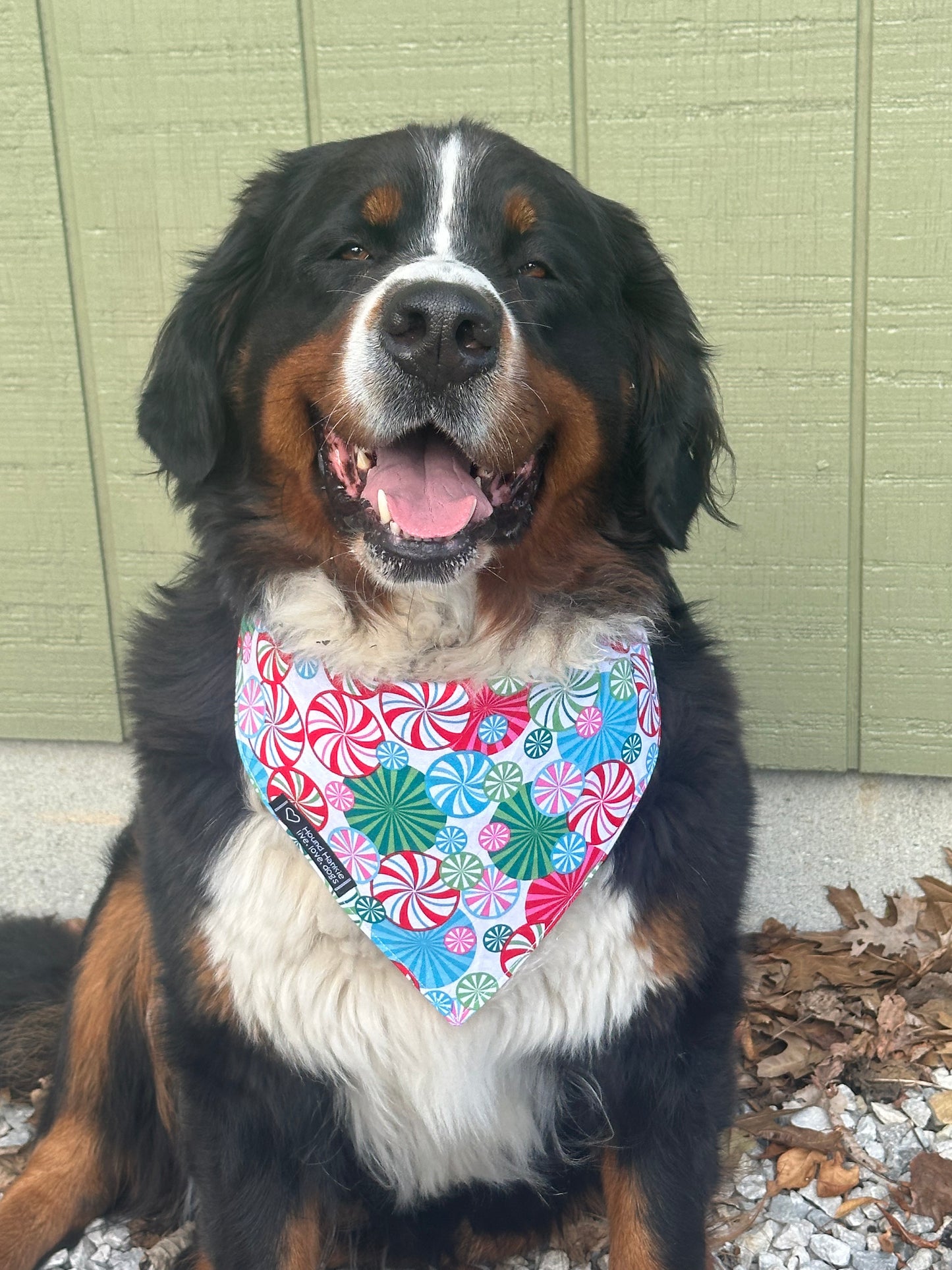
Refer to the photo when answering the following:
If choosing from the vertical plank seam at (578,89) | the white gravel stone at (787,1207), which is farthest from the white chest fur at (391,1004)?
the vertical plank seam at (578,89)

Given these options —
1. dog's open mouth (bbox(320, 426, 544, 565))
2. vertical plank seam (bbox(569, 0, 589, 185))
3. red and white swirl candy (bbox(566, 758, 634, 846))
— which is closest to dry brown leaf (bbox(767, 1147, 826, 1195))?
red and white swirl candy (bbox(566, 758, 634, 846))

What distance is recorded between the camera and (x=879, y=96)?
2.52 m

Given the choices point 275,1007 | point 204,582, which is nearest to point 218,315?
point 204,582

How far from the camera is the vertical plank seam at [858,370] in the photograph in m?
2.52

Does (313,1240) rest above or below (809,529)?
below

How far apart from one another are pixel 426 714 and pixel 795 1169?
3.76 feet

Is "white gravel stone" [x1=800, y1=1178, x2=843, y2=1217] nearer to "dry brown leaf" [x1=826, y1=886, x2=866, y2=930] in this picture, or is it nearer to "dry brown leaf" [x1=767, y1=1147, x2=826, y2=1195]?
"dry brown leaf" [x1=767, y1=1147, x2=826, y2=1195]

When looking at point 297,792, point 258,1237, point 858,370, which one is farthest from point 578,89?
point 258,1237

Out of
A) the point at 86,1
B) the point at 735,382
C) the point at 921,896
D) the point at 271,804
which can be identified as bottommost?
the point at 921,896

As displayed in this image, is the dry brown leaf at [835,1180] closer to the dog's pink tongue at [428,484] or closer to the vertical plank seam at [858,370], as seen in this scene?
the vertical plank seam at [858,370]

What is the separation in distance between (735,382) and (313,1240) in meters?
1.86

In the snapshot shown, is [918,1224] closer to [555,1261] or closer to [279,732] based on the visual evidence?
[555,1261]

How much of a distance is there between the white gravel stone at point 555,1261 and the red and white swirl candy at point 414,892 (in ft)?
2.26

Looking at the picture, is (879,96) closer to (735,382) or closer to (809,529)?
(735,382)
